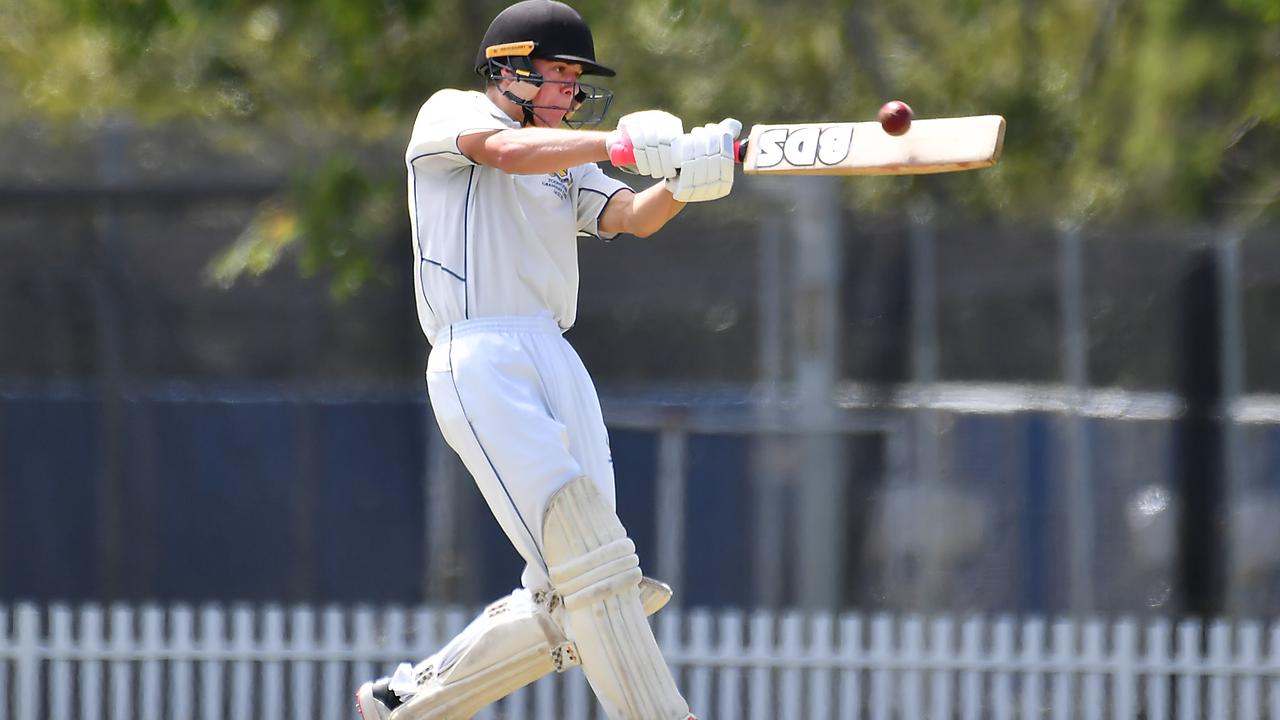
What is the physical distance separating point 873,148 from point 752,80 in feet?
30.8

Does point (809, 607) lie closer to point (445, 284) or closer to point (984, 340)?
point (984, 340)

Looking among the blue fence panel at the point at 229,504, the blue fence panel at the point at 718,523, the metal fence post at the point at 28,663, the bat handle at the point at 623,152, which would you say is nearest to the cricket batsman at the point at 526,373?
the bat handle at the point at 623,152

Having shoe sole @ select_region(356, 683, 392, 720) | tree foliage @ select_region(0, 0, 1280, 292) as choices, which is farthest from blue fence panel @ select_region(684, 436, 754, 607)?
shoe sole @ select_region(356, 683, 392, 720)

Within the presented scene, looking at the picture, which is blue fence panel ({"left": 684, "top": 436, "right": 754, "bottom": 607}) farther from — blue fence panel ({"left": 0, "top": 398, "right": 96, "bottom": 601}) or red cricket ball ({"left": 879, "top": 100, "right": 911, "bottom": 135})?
red cricket ball ({"left": 879, "top": 100, "right": 911, "bottom": 135})

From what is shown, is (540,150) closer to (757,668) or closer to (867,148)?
(867,148)

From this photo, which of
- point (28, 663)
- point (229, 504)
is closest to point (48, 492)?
point (229, 504)

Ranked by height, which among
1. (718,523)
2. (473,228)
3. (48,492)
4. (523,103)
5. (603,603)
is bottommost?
(603,603)

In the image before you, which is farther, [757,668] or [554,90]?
[757,668]

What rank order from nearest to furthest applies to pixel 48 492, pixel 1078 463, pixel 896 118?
pixel 896 118, pixel 1078 463, pixel 48 492

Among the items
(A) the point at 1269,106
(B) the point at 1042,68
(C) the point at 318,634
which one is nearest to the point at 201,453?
(C) the point at 318,634

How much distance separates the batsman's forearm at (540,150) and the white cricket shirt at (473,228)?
13cm

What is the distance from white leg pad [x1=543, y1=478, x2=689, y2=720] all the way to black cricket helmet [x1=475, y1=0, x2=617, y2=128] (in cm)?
87

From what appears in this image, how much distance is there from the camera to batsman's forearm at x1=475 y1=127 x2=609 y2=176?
342 cm

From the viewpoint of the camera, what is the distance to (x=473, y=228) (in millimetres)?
3729
